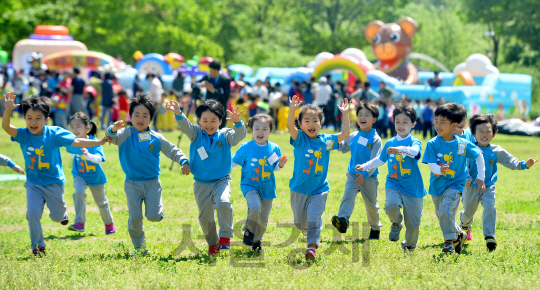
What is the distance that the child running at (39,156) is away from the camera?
6113 millimetres

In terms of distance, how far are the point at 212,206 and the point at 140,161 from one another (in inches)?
33.8

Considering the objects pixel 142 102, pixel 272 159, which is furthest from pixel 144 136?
pixel 272 159

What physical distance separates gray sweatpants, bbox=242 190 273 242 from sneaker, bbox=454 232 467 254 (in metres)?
1.90

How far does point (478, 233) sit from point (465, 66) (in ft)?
78.2

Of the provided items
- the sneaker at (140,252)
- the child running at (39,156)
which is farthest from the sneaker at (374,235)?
the child running at (39,156)

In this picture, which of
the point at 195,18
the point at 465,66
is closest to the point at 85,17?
the point at 195,18

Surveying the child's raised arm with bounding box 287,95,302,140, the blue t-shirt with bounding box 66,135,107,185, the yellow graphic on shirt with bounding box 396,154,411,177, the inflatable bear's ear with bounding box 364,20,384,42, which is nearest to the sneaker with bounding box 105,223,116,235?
the blue t-shirt with bounding box 66,135,107,185

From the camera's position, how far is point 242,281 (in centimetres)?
483

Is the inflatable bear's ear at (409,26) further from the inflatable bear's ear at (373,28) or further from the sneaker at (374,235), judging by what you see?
the sneaker at (374,235)

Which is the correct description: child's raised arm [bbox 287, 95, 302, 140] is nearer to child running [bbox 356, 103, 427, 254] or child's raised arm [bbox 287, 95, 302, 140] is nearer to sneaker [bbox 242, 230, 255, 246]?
child running [bbox 356, 103, 427, 254]

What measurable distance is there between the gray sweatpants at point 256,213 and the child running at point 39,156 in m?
1.72

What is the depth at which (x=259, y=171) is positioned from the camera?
19.9 feet

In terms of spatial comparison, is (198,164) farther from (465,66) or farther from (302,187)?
(465,66)

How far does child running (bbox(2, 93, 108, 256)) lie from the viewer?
6.11 m
